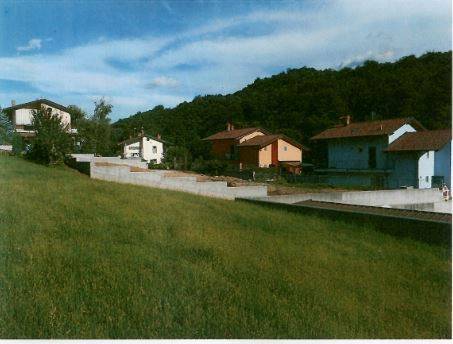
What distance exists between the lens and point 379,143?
34.3m

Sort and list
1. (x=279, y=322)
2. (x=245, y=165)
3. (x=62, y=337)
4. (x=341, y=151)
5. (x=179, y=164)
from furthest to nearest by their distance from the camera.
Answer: (x=245, y=165)
(x=341, y=151)
(x=179, y=164)
(x=279, y=322)
(x=62, y=337)

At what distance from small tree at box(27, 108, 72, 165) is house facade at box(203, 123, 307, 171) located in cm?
2214

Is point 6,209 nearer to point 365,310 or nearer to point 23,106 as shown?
point 365,310

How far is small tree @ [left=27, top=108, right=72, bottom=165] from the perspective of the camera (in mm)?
18109

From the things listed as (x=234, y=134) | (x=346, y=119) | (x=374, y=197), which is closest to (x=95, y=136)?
(x=374, y=197)

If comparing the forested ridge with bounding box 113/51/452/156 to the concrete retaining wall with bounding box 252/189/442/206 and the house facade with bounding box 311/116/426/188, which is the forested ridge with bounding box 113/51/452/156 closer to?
the house facade with bounding box 311/116/426/188

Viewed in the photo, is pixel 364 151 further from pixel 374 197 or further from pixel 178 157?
pixel 374 197

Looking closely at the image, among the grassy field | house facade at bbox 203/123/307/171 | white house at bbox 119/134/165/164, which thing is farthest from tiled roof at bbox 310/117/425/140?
the grassy field

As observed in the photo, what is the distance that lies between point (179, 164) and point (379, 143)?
1676 cm

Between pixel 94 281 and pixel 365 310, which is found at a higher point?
pixel 94 281

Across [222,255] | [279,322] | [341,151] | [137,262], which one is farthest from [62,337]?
[341,151]

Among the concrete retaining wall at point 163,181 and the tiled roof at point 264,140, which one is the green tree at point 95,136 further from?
the tiled roof at point 264,140

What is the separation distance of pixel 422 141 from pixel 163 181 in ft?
71.1

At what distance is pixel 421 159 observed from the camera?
3019 centimetres
